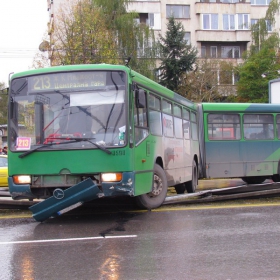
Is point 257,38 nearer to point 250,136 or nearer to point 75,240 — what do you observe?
point 250,136

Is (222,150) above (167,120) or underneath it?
underneath

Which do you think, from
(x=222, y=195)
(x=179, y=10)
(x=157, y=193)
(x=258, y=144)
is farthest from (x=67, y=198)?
(x=179, y=10)

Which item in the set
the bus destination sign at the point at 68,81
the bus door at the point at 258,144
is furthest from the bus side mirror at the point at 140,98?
the bus door at the point at 258,144

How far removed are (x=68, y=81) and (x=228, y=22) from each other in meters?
45.8

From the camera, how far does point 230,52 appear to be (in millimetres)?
54500

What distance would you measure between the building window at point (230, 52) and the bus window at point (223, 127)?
3814 centimetres

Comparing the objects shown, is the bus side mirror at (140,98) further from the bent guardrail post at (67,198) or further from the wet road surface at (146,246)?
the wet road surface at (146,246)

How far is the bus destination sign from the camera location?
31.4ft

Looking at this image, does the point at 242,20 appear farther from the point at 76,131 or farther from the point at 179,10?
the point at 76,131

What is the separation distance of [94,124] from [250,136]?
31.4ft

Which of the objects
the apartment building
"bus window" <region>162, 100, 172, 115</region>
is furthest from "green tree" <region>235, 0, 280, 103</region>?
"bus window" <region>162, 100, 172, 115</region>

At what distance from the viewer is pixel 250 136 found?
58.1 feet

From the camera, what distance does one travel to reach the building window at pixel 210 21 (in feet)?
172

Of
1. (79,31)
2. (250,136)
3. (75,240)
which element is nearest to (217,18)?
(79,31)
